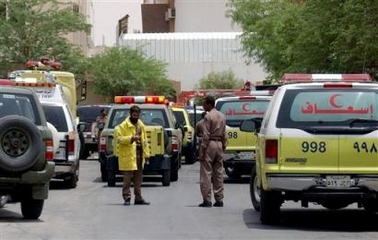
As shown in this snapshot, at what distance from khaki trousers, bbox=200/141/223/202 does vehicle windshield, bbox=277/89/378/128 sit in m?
3.58

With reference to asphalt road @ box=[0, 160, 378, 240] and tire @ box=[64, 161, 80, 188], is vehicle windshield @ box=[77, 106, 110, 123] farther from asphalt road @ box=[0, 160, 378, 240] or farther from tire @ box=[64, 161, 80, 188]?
asphalt road @ box=[0, 160, 378, 240]

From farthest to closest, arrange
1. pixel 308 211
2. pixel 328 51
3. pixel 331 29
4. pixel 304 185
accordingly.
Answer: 1. pixel 328 51
2. pixel 331 29
3. pixel 308 211
4. pixel 304 185

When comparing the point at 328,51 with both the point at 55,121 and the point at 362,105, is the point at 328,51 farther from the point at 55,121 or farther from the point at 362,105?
the point at 362,105

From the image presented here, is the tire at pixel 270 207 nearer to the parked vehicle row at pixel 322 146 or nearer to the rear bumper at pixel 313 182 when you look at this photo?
the parked vehicle row at pixel 322 146

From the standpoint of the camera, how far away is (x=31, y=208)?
49.6 feet

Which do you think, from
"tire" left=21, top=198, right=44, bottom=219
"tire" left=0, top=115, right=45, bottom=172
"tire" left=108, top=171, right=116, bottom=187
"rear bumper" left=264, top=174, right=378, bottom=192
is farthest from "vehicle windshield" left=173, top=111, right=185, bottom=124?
"rear bumper" left=264, top=174, right=378, bottom=192

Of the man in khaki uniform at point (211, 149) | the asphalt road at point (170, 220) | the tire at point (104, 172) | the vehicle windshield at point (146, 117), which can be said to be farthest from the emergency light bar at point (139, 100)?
the man in khaki uniform at point (211, 149)

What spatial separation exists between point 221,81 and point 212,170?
7427cm

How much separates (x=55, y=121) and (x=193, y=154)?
1280 cm

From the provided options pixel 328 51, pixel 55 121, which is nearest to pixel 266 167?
pixel 55 121

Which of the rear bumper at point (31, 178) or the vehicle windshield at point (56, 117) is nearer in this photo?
the rear bumper at point (31, 178)

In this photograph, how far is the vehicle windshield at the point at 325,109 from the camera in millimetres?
13617

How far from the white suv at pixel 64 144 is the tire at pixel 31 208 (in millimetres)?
5807

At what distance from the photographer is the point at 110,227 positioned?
568 inches
